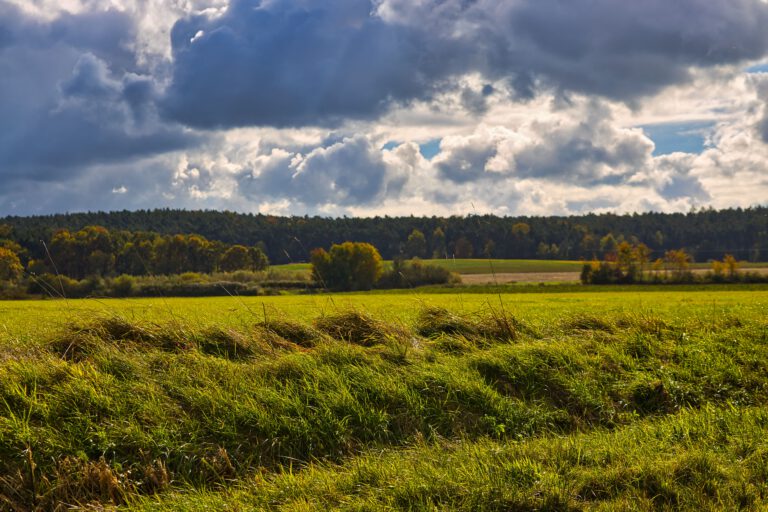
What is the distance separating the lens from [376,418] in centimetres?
909

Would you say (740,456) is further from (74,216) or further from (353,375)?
(74,216)

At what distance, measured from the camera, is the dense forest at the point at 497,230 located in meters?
159

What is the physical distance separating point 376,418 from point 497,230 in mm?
167226

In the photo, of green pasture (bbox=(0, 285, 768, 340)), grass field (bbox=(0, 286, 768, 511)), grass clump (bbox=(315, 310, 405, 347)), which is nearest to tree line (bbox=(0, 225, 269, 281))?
green pasture (bbox=(0, 285, 768, 340))

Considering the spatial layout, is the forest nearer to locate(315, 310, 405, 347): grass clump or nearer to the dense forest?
the dense forest

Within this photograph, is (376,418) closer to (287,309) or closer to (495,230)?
(287,309)

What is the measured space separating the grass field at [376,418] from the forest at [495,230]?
131236 millimetres

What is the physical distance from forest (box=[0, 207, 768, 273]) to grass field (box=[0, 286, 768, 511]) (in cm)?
13124

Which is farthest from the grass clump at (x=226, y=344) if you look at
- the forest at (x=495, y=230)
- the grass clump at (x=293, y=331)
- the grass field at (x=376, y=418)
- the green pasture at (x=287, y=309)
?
the forest at (x=495, y=230)

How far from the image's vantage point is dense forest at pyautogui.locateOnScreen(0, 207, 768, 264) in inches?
6245

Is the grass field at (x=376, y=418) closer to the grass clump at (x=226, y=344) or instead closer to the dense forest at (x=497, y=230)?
the grass clump at (x=226, y=344)

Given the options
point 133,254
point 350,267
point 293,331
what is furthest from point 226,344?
point 133,254

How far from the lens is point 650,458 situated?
24.4 feet

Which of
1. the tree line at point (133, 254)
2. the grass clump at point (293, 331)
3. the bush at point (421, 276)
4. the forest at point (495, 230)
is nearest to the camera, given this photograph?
the grass clump at point (293, 331)
